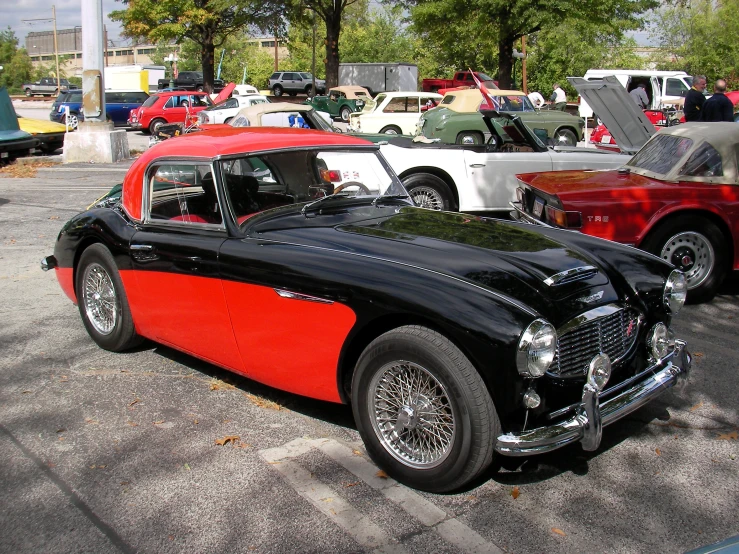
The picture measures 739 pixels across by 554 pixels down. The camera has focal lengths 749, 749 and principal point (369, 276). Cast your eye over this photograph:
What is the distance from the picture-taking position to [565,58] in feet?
152

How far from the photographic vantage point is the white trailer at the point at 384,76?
147 feet

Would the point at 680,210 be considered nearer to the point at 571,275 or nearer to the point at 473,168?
the point at 473,168

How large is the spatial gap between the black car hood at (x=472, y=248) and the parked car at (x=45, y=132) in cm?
1699

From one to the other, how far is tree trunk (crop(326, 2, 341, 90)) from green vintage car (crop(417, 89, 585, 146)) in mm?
12076

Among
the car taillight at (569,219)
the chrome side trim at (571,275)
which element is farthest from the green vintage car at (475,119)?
the chrome side trim at (571,275)

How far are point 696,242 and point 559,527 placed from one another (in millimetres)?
4185

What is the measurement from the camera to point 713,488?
3.49 m

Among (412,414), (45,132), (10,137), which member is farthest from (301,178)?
(45,132)

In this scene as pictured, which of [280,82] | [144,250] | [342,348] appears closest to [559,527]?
[342,348]

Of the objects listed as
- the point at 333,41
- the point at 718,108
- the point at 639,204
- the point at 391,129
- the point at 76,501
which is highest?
the point at 333,41

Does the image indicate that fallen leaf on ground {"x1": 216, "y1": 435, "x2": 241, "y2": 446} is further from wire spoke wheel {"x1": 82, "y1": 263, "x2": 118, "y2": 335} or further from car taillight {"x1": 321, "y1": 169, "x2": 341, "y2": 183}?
car taillight {"x1": 321, "y1": 169, "x2": 341, "y2": 183}

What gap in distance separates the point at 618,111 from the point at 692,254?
11.7 feet

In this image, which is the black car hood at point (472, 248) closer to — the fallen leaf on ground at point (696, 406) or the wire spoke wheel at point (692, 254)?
the fallen leaf on ground at point (696, 406)

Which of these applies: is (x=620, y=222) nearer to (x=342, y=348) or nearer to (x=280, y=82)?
(x=342, y=348)
